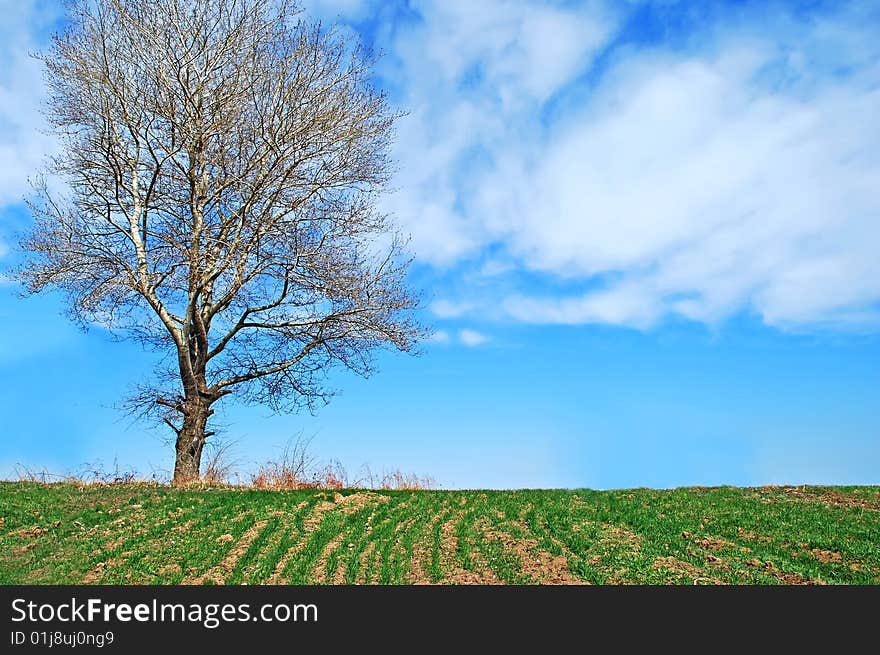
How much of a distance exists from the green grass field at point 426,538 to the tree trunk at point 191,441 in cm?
217

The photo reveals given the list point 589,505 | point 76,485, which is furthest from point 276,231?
point 589,505

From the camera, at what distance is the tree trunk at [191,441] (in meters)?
16.1

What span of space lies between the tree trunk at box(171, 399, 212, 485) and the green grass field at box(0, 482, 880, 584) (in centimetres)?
217

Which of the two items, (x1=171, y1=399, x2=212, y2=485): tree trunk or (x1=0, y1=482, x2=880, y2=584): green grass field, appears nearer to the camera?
(x1=0, y1=482, x2=880, y2=584): green grass field

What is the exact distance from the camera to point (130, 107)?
53.0ft

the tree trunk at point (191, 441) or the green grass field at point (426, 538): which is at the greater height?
the tree trunk at point (191, 441)

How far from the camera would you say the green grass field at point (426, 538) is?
8773 millimetres

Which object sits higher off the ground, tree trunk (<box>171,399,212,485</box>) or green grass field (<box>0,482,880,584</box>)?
tree trunk (<box>171,399,212,485</box>)

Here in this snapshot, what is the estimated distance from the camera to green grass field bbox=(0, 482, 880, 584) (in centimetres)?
877

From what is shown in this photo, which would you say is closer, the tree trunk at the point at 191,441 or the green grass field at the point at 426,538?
the green grass field at the point at 426,538

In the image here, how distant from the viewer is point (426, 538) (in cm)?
1020

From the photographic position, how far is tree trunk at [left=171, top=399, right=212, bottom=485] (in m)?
16.1

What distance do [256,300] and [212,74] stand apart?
5124 millimetres

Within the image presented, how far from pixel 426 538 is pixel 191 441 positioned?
7983 millimetres
